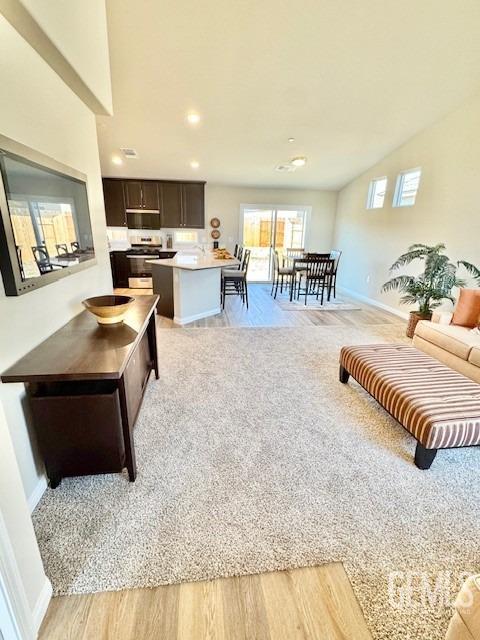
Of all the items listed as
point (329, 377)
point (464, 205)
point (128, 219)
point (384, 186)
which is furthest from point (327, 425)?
point (128, 219)

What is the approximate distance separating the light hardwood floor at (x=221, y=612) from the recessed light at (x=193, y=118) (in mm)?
4751

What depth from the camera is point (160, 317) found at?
15.5 ft

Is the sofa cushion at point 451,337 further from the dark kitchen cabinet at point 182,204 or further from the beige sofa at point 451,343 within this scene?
the dark kitchen cabinet at point 182,204

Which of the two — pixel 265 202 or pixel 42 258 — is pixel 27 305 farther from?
pixel 265 202

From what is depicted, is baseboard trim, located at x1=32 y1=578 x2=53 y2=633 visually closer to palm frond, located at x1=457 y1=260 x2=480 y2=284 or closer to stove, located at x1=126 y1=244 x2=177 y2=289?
palm frond, located at x1=457 y1=260 x2=480 y2=284

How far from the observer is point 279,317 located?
494 cm

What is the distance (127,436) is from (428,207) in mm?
5146

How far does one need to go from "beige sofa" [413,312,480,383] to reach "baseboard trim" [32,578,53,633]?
314cm

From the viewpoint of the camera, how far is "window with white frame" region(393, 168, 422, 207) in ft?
15.9

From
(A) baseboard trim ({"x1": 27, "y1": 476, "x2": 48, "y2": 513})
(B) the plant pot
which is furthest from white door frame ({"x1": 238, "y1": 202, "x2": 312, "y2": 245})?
(A) baseboard trim ({"x1": 27, "y1": 476, "x2": 48, "y2": 513})

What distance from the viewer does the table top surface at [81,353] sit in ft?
4.30

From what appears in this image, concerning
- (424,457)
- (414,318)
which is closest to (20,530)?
(424,457)

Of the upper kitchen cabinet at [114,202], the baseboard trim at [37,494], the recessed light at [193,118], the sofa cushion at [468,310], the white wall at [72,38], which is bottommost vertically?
the baseboard trim at [37,494]

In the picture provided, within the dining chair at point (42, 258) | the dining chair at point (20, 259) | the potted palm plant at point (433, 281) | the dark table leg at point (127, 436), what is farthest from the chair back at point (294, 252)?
the dining chair at point (20, 259)
